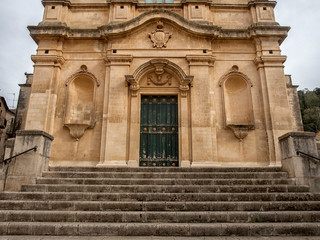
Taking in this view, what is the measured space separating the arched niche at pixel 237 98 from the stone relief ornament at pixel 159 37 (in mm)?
3599

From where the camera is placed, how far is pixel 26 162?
7.53 m

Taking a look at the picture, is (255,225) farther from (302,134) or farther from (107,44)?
(107,44)

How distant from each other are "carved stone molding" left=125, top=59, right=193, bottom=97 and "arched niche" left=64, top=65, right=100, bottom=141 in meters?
2.00

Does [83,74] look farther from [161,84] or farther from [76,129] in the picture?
[161,84]

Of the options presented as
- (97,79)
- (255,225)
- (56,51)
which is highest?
(56,51)

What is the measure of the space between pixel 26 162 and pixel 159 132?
19.4 feet

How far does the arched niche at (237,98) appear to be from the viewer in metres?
12.0

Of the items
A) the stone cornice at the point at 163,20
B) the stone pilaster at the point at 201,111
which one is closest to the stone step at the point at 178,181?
the stone pilaster at the point at 201,111

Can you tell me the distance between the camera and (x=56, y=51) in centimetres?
1252

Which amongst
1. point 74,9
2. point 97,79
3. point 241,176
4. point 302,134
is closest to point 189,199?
point 241,176

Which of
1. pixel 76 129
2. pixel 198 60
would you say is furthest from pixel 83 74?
pixel 198 60

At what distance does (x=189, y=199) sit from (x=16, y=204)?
178 inches

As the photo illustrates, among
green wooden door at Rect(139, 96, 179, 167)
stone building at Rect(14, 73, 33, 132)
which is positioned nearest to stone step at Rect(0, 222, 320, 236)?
green wooden door at Rect(139, 96, 179, 167)

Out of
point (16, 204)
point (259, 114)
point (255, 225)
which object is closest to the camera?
point (255, 225)
